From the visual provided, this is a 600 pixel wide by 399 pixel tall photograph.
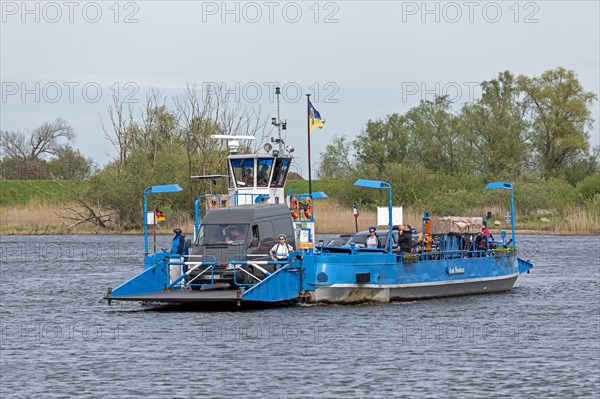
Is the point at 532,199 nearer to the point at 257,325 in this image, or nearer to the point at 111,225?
the point at 111,225

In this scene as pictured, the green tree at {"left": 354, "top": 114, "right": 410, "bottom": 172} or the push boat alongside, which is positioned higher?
the green tree at {"left": 354, "top": 114, "right": 410, "bottom": 172}

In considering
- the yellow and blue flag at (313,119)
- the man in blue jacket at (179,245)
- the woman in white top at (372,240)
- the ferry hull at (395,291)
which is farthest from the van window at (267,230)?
the yellow and blue flag at (313,119)

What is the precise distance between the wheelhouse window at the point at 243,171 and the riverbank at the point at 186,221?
98.1 ft

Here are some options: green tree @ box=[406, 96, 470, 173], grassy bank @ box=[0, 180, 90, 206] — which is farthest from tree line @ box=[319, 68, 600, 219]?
grassy bank @ box=[0, 180, 90, 206]

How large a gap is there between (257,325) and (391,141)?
7150cm

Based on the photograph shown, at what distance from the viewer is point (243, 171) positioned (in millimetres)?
36250

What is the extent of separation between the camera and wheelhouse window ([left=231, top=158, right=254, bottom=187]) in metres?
36.1

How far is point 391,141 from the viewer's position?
327 ft

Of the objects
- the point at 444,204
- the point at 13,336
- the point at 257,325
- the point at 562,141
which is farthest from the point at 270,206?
the point at 562,141

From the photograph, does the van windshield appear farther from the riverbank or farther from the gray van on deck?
the riverbank

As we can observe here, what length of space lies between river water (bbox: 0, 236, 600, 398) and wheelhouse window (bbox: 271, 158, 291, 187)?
5325mm

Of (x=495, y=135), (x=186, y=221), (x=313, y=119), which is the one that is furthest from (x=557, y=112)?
(x=313, y=119)

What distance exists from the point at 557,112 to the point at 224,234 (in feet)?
253

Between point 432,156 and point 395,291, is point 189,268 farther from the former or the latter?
point 432,156
